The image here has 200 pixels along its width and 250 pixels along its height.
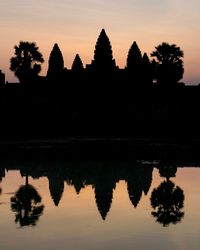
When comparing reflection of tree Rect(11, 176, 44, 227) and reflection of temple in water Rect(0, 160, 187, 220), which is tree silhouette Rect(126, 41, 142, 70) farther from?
reflection of tree Rect(11, 176, 44, 227)

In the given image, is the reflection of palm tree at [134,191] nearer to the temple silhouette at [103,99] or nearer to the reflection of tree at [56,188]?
the reflection of tree at [56,188]

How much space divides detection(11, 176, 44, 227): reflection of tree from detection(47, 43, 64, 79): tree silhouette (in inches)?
2277

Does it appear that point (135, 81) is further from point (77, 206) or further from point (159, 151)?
point (77, 206)

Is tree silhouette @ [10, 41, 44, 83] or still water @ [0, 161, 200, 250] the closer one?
still water @ [0, 161, 200, 250]

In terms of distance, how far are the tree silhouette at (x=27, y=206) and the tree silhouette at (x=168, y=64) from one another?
166 feet

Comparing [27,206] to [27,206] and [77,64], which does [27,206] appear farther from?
[77,64]

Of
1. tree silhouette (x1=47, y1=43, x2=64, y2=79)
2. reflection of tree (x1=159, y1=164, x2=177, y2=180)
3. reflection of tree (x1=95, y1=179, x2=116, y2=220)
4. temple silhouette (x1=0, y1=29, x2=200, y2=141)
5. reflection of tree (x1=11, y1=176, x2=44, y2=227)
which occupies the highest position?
tree silhouette (x1=47, y1=43, x2=64, y2=79)

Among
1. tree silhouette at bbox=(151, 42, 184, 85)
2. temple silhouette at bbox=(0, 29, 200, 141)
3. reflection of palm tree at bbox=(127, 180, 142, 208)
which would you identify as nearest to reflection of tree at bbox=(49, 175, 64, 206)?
reflection of palm tree at bbox=(127, 180, 142, 208)

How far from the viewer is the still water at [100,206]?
1335 cm

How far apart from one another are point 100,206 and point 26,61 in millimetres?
55739

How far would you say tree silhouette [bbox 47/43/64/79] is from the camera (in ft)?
263

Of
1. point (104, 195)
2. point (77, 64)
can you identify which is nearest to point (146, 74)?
point (77, 64)

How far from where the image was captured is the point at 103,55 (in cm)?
7469

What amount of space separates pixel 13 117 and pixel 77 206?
44569 millimetres
